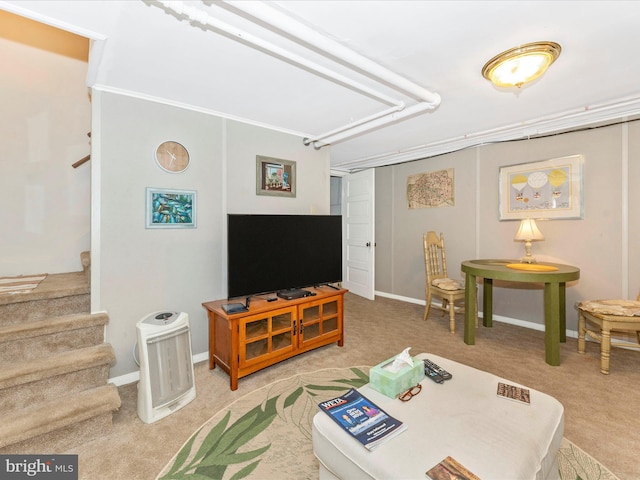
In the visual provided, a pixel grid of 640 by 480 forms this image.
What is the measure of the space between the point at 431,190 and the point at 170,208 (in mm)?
3620

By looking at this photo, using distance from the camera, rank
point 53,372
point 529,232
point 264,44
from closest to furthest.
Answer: point 264,44 → point 53,372 → point 529,232

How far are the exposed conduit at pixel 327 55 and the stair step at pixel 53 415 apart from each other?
2.23 metres

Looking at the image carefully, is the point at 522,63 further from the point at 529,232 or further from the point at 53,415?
the point at 53,415

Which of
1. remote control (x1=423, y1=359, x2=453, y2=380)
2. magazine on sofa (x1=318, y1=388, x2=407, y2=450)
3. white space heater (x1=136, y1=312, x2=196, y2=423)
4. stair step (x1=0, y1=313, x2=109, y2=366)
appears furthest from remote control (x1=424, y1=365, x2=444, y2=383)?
stair step (x1=0, y1=313, x2=109, y2=366)

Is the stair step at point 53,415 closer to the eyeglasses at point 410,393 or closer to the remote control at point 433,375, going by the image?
the eyeglasses at point 410,393

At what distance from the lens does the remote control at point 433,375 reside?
5.54 feet

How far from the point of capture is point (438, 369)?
1790mm

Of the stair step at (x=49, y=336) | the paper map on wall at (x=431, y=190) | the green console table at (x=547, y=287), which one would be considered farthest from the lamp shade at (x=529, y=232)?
the stair step at (x=49, y=336)

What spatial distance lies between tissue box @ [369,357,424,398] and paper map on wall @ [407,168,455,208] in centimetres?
327

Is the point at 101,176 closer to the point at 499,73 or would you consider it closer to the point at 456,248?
the point at 499,73

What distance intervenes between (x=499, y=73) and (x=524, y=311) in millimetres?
2990

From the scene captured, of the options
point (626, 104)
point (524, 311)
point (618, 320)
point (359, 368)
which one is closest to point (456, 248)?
point (524, 311)

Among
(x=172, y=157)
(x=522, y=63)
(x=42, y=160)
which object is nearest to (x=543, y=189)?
(x=522, y=63)

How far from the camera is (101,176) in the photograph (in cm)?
228
